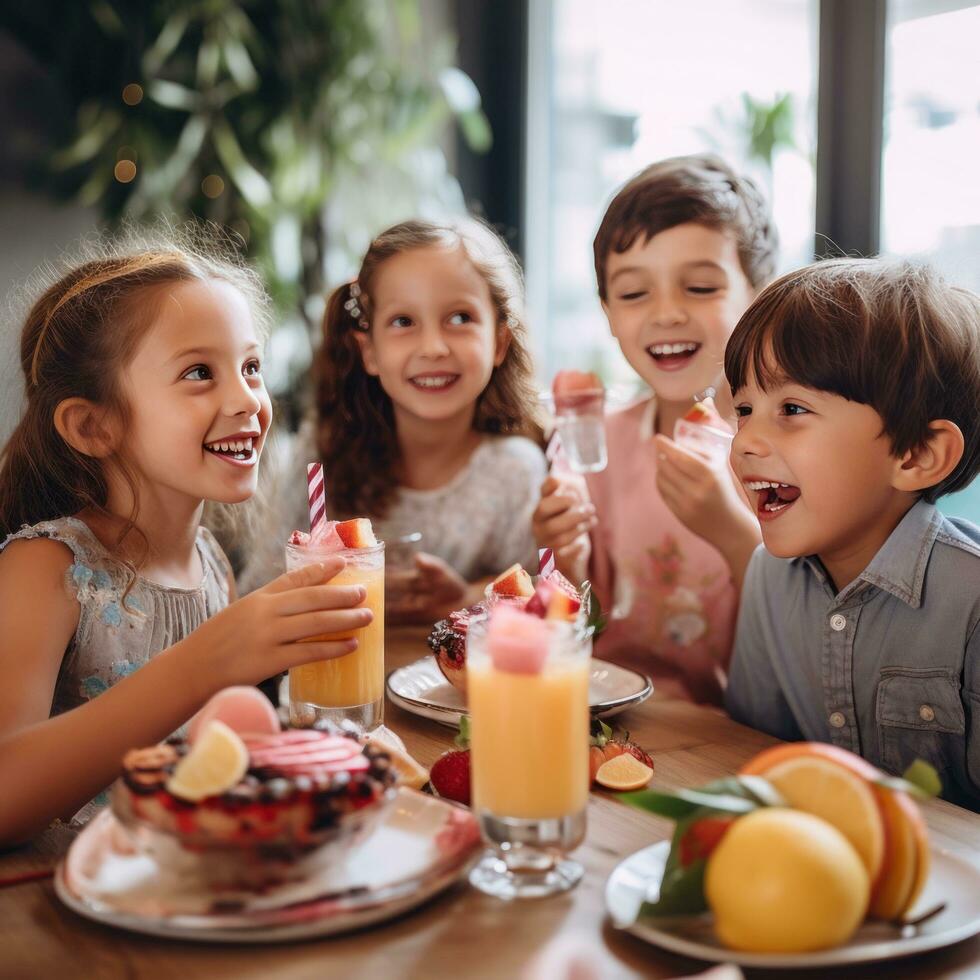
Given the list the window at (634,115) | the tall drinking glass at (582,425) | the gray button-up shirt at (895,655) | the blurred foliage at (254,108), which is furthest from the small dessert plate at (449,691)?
the blurred foliage at (254,108)

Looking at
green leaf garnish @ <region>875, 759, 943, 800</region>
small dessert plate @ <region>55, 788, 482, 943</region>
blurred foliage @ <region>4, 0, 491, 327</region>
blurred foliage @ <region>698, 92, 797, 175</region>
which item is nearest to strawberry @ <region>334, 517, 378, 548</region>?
small dessert plate @ <region>55, 788, 482, 943</region>

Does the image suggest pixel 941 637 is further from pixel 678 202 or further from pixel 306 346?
pixel 306 346

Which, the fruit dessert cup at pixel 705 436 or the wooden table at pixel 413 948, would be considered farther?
the fruit dessert cup at pixel 705 436

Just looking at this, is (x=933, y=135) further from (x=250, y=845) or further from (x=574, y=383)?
(x=250, y=845)

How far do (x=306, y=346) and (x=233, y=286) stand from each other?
6.35 feet

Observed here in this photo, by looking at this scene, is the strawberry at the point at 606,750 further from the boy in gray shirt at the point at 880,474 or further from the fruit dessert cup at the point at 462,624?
the boy in gray shirt at the point at 880,474

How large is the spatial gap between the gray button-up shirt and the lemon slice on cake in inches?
33.0

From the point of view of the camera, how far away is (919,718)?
134 centimetres

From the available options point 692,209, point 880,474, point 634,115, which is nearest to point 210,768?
point 880,474

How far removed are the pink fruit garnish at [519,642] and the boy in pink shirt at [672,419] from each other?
0.91 metres

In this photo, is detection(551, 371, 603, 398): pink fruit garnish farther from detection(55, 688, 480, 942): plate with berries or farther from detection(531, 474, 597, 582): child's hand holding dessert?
detection(55, 688, 480, 942): plate with berries

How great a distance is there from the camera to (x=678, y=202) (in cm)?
191

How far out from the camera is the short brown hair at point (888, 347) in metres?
1.34

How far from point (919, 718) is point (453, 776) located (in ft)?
1.91
